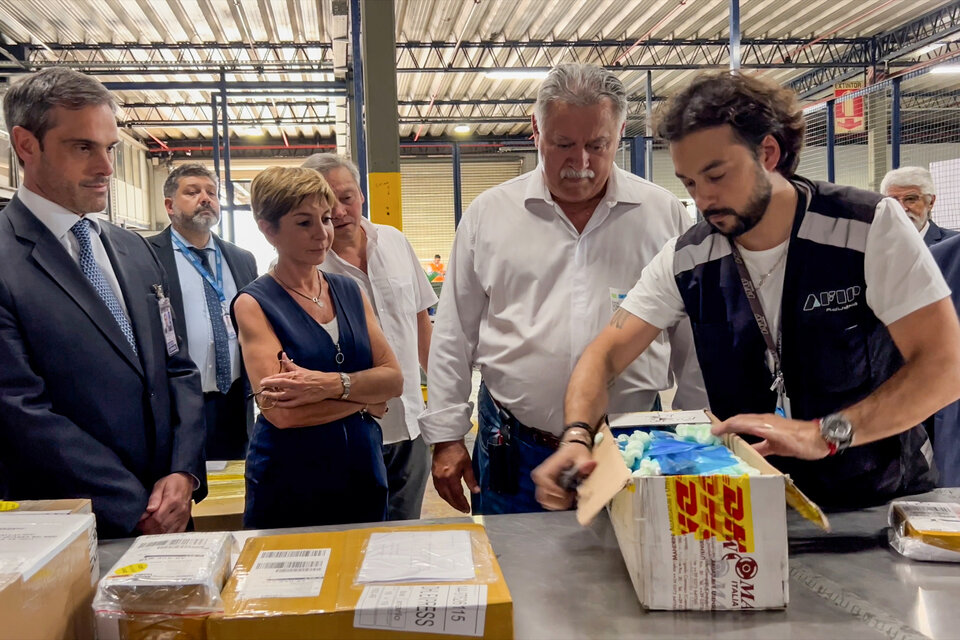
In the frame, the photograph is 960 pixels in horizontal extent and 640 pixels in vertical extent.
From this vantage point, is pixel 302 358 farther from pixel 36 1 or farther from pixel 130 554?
pixel 36 1

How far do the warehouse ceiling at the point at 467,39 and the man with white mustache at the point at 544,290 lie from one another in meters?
6.47

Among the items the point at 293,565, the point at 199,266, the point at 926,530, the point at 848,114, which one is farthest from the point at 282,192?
the point at 848,114

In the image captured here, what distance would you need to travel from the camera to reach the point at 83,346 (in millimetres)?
1481

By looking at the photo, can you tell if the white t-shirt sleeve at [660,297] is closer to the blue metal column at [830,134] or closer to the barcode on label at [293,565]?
the barcode on label at [293,565]

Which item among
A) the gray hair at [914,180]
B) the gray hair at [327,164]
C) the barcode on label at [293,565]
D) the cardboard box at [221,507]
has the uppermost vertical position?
the gray hair at [914,180]

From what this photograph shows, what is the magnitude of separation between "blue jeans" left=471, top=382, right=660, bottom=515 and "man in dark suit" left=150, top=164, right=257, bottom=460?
173 cm

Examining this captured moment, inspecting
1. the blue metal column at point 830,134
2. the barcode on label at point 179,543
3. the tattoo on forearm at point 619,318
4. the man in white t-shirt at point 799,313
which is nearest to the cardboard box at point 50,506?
the barcode on label at point 179,543

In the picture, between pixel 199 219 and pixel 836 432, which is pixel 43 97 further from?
pixel 199 219

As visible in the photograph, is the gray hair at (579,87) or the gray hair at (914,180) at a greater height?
the gray hair at (914,180)

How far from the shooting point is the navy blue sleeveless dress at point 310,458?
171cm

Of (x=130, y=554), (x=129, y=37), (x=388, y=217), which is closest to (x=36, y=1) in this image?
(x=129, y=37)

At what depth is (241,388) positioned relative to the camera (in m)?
3.41

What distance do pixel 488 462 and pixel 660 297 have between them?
2.02ft

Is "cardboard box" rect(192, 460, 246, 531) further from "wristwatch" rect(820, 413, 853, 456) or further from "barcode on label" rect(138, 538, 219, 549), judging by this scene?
"wristwatch" rect(820, 413, 853, 456)
